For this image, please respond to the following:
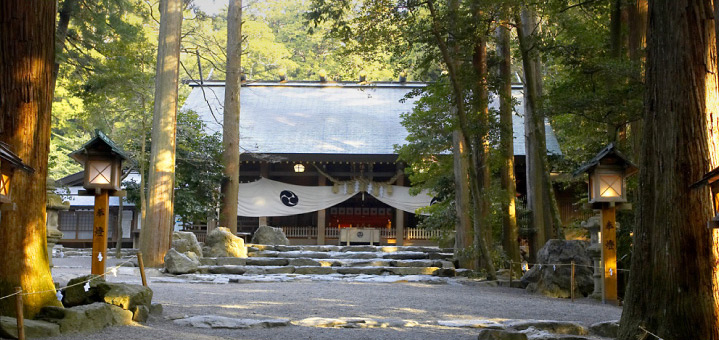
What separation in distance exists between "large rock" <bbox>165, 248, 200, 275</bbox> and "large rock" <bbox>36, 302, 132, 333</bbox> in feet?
23.9

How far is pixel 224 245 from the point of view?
15.9 m

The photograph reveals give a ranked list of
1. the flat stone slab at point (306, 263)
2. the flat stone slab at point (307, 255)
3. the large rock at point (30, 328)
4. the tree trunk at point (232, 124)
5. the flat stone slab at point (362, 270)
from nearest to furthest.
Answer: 1. the large rock at point (30, 328)
2. the flat stone slab at point (362, 270)
3. the flat stone slab at point (306, 263)
4. the flat stone slab at point (307, 255)
5. the tree trunk at point (232, 124)

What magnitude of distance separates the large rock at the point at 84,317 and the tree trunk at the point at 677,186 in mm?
4659

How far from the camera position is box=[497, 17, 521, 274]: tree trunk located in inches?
554

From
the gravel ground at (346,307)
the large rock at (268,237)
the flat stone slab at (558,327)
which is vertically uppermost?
the large rock at (268,237)

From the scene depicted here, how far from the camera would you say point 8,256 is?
6090 mm

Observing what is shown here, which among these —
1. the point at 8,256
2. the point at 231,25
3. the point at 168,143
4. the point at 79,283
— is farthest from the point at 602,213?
the point at 231,25

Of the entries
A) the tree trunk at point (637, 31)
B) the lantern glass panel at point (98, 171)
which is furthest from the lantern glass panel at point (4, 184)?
the tree trunk at point (637, 31)

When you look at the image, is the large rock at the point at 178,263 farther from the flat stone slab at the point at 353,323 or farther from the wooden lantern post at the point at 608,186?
the wooden lantern post at the point at 608,186

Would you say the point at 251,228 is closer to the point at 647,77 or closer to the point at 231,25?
the point at 231,25

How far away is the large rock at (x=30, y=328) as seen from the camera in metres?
5.33

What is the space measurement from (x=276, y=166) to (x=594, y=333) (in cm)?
1730

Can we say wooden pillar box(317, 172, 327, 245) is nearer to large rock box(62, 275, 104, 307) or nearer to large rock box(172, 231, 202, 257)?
large rock box(172, 231, 202, 257)

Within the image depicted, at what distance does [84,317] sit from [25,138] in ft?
5.64
